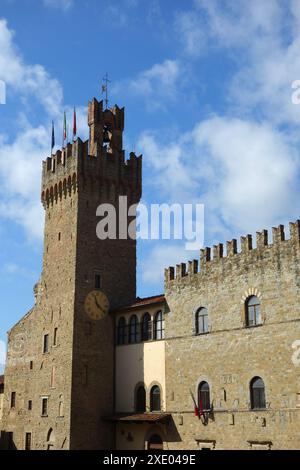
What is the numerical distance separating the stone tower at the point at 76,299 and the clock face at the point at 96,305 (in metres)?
0.31

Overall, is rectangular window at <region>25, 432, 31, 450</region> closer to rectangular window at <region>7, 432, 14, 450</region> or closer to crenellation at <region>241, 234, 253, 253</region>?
rectangular window at <region>7, 432, 14, 450</region>

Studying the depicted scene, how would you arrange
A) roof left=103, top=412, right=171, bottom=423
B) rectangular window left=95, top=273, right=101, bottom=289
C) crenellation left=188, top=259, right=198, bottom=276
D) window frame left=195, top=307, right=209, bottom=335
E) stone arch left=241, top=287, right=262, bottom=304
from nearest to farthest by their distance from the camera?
stone arch left=241, top=287, right=262, bottom=304, window frame left=195, top=307, right=209, bottom=335, roof left=103, top=412, right=171, bottom=423, crenellation left=188, top=259, right=198, bottom=276, rectangular window left=95, top=273, right=101, bottom=289

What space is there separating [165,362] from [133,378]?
2978mm

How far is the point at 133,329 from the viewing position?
36.8m

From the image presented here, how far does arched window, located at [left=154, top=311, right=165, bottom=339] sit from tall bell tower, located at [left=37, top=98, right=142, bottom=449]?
151 inches

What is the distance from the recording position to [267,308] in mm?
29078

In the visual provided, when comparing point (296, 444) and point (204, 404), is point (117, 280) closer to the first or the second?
point (204, 404)

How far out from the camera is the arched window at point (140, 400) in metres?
35.0

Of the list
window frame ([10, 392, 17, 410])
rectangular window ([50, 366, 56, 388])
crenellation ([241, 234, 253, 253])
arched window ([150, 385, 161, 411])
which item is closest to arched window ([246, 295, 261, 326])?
crenellation ([241, 234, 253, 253])

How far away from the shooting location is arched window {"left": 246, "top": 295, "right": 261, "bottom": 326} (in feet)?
97.2

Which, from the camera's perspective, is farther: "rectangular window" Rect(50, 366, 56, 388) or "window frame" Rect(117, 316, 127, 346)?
"window frame" Rect(117, 316, 127, 346)
